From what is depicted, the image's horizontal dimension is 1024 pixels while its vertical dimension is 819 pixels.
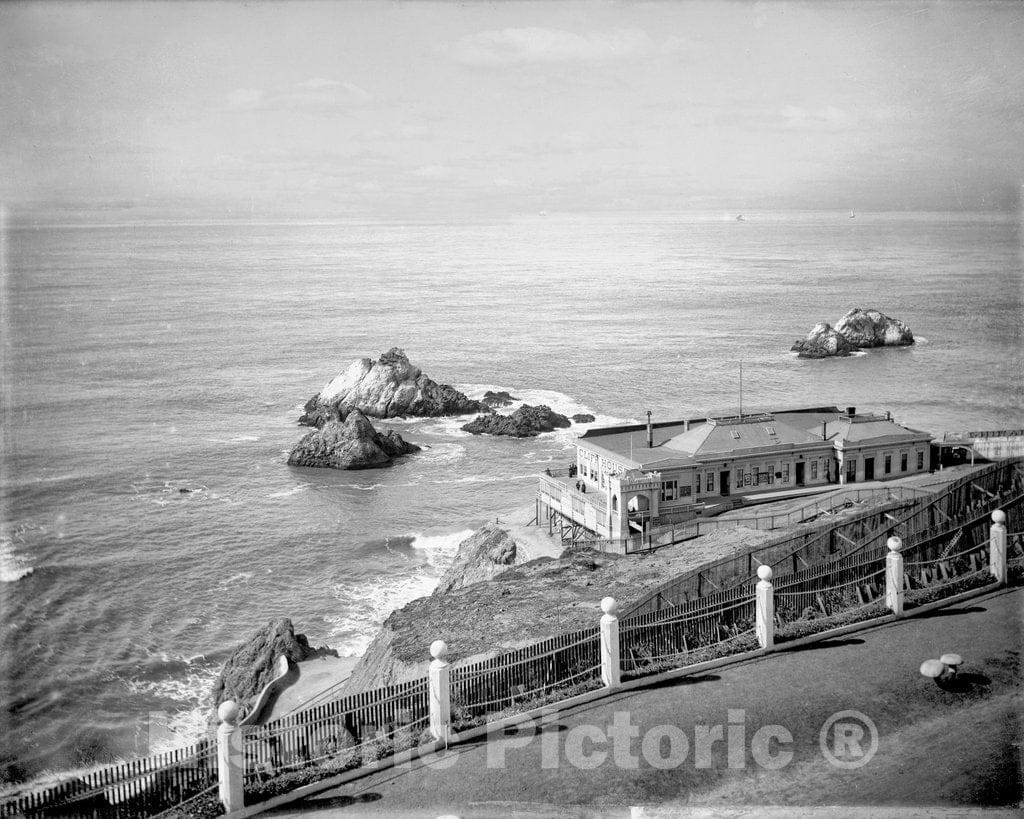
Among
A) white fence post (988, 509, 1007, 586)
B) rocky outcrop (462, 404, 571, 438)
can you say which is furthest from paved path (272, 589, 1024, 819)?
rocky outcrop (462, 404, 571, 438)

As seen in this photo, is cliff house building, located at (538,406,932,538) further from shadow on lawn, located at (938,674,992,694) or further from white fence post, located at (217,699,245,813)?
white fence post, located at (217,699,245,813)

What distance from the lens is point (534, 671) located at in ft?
45.2

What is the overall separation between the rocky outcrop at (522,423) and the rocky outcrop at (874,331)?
39.6 metres

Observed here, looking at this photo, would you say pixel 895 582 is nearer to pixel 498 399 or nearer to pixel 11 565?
pixel 11 565

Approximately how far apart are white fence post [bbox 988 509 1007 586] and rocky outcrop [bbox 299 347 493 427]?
48468mm

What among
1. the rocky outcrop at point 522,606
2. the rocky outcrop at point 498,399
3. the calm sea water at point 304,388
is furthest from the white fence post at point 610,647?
the rocky outcrop at point 498,399

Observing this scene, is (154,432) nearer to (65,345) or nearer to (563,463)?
(563,463)

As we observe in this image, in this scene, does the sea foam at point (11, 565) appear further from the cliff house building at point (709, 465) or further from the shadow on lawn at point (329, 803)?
the shadow on lawn at point (329, 803)

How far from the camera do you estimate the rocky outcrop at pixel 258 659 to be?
27.4m

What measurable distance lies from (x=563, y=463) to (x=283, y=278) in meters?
81.4

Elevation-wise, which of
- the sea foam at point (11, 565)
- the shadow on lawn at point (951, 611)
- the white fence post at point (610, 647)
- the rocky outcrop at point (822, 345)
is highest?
the rocky outcrop at point (822, 345)

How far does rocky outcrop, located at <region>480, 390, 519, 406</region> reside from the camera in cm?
6606

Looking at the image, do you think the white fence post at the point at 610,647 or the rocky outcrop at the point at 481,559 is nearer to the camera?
the white fence post at the point at 610,647

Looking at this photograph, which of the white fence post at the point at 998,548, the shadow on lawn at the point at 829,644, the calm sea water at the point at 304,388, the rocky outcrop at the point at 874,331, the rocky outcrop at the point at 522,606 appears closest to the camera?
the shadow on lawn at the point at 829,644
